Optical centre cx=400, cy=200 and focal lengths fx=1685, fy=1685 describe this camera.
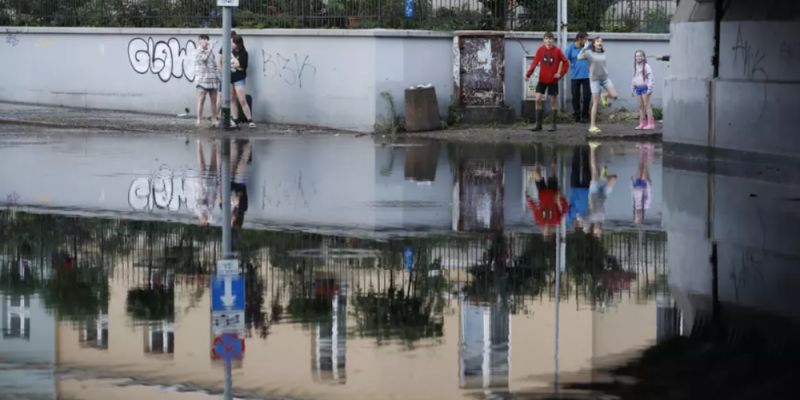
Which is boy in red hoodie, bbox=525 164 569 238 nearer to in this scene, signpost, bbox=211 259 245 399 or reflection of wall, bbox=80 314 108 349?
signpost, bbox=211 259 245 399

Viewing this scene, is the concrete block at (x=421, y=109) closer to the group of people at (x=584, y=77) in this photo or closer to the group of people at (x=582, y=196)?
the group of people at (x=584, y=77)

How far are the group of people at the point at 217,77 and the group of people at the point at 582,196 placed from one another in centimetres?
824

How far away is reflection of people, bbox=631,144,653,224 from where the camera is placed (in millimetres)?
16062

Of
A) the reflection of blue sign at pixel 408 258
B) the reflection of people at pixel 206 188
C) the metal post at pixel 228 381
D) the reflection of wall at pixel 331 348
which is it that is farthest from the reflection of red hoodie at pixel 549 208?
the metal post at pixel 228 381

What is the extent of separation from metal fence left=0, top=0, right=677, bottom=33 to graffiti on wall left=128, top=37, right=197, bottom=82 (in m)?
0.54

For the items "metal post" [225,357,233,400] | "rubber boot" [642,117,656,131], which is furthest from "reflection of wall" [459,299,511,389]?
"rubber boot" [642,117,656,131]

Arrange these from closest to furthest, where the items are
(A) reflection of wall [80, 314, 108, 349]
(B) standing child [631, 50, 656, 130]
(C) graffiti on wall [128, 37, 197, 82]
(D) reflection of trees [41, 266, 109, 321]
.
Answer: (A) reflection of wall [80, 314, 108, 349]
(D) reflection of trees [41, 266, 109, 321]
(B) standing child [631, 50, 656, 130]
(C) graffiti on wall [128, 37, 197, 82]

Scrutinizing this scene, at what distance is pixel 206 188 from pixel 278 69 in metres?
13.8

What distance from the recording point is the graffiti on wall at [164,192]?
52.7 ft

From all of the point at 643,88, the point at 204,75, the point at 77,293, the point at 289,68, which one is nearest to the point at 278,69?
the point at 289,68

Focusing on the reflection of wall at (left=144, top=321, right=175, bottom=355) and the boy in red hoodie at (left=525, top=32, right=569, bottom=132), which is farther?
the boy in red hoodie at (left=525, top=32, right=569, bottom=132)

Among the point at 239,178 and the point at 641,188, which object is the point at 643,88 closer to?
the point at 641,188

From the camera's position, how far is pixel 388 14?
3073 centimetres

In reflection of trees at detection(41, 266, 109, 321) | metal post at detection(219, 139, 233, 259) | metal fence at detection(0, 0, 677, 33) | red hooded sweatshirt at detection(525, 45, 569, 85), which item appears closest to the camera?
reflection of trees at detection(41, 266, 109, 321)
